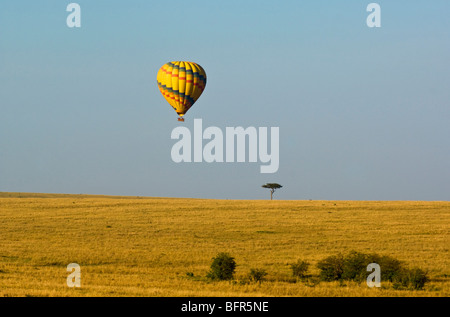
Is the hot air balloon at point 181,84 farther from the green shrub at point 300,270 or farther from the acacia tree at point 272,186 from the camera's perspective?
the acacia tree at point 272,186

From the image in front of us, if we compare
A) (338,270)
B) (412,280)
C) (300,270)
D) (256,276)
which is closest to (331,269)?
(338,270)

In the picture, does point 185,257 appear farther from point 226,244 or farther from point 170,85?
point 170,85

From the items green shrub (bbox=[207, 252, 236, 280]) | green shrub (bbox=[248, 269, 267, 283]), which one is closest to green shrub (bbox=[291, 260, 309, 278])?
green shrub (bbox=[248, 269, 267, 283])

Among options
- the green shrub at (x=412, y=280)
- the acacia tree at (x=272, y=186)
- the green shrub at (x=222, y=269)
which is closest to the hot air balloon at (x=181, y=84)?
the green shrub at (x=222, y=269)

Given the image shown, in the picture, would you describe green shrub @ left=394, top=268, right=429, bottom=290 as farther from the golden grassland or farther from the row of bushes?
the golden grassland

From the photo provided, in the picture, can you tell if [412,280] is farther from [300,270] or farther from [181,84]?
[181,84]
